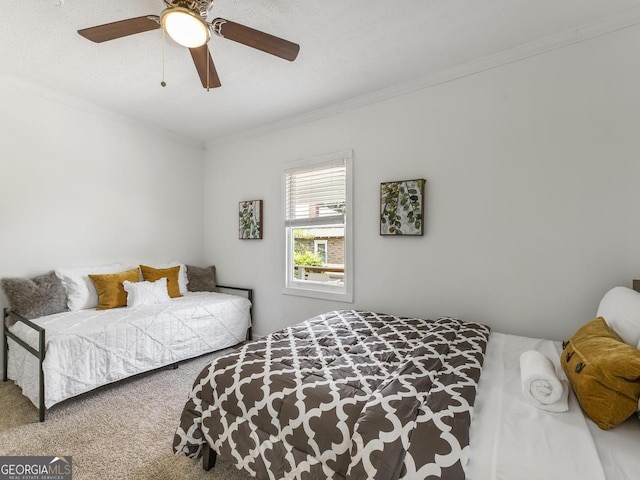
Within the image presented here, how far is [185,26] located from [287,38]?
811mm

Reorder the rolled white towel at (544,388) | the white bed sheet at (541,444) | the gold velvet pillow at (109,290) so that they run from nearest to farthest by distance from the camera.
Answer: the white bed sheet at (541,444) → the rolled white towel at (544,388) → the gold velvet pillow at (109,290)

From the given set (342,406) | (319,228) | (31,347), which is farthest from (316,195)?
(31,347)

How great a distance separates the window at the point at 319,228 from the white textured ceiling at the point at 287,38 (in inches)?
26.5

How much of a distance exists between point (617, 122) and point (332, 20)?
192 centimetres

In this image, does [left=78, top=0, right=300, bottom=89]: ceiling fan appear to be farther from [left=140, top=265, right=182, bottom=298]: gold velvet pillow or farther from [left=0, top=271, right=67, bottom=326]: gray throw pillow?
[left=140, top=265, right=182, bottom=298]: gold velvet pillow

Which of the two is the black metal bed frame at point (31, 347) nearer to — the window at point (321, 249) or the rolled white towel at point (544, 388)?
the window at point (321, 249)

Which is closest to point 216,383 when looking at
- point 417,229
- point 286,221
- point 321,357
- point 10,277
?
point 321,357

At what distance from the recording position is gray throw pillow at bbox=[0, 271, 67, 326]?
2523mm

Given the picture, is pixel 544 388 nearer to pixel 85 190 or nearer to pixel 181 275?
pixel 181 275

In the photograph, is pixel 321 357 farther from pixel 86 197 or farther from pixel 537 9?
pixel 86 197

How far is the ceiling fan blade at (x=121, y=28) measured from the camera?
161 cm

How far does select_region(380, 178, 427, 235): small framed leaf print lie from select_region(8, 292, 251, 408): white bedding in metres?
2.01

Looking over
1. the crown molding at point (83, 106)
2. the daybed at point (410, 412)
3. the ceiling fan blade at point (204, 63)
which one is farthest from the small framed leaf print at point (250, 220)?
the daybed at point (410, 412)

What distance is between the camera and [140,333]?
2664 millimetres
